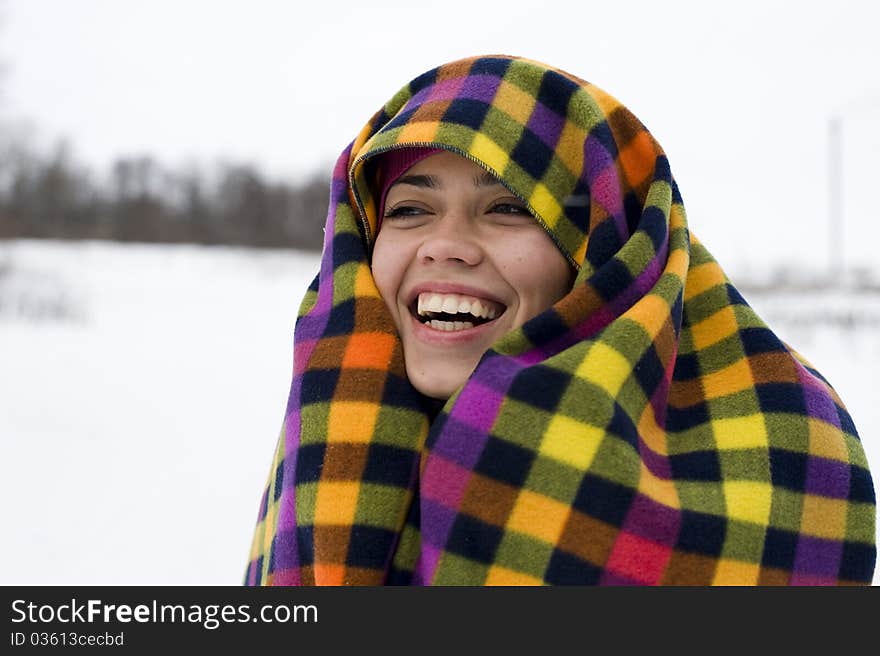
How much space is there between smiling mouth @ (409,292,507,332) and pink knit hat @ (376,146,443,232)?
0.82 ft

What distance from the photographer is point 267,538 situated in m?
1.54

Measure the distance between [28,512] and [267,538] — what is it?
2770 millimetres

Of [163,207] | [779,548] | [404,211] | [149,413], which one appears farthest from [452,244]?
[163,207]

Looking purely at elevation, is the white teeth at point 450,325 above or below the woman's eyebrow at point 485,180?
below

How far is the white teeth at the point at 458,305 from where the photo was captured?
1.36 metres

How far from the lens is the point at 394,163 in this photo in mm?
1479

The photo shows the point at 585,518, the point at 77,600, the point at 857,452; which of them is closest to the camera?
the point at 585,518

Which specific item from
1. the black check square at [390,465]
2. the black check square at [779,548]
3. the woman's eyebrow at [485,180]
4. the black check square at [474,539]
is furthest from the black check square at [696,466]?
the woman's eyebrow at [485,180]

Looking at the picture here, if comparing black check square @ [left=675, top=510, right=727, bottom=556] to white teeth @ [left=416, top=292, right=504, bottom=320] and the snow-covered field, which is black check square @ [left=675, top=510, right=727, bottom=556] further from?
the snow-covered field

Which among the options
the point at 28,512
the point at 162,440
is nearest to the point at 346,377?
the point at 28,512

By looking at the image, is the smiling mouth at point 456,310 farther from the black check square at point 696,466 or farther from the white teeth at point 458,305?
the black check square at point 696,466

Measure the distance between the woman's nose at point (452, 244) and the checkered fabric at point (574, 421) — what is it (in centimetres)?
12

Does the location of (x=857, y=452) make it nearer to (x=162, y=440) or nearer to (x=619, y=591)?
(x=619, y=591)

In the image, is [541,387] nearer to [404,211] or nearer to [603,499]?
[603,499]
